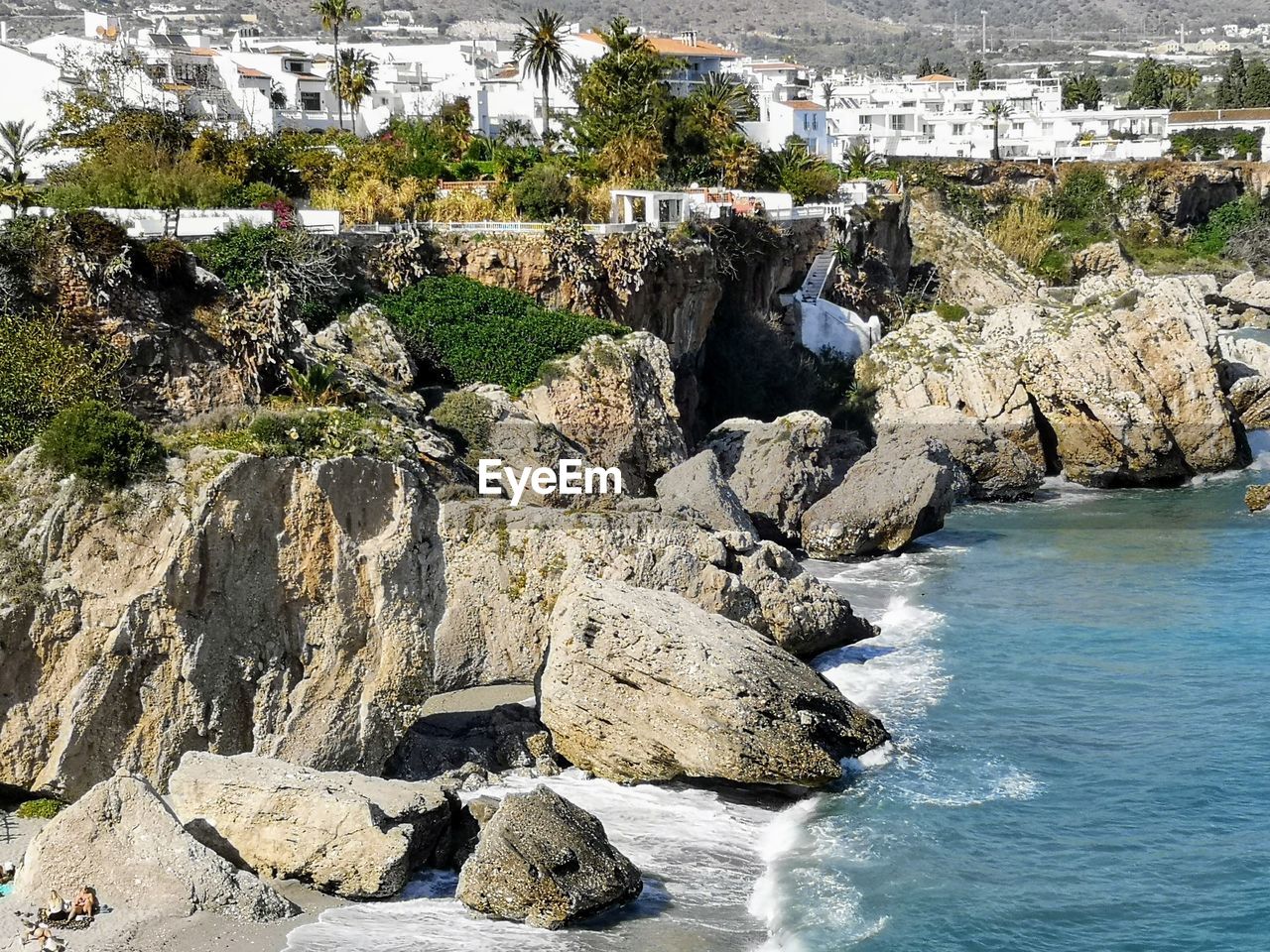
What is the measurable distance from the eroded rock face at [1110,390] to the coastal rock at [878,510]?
8139 mm

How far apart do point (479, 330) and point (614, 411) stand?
3.97 meters

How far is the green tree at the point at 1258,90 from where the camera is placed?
Result: 128 m

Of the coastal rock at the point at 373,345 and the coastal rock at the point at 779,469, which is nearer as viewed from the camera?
the coastal rock at the point at 373,345

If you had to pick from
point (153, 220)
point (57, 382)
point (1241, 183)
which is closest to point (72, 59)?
point (153, 220)

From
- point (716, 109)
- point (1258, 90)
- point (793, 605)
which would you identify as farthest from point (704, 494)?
point (1258, 90)

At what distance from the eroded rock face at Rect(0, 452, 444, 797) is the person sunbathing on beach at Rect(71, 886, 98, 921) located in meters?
2.49

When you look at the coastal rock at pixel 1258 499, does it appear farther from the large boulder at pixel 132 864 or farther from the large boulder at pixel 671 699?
the large boulder at pixel 132 864

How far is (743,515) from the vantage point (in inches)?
1302

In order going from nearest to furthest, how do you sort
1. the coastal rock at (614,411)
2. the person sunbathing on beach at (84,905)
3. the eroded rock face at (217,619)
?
the person sunbathing on beach at (84,905), the eroded rock face at (217,619), the coastal rock at (614,411)

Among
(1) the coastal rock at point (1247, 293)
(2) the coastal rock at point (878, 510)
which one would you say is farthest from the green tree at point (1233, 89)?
(2) the coastal rock at point (878, 510)

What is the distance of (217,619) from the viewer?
64.1 ft

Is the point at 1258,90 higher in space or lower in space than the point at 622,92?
higher

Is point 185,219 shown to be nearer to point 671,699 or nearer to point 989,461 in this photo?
point 671,699

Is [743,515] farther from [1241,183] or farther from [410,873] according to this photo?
[1241,183]
